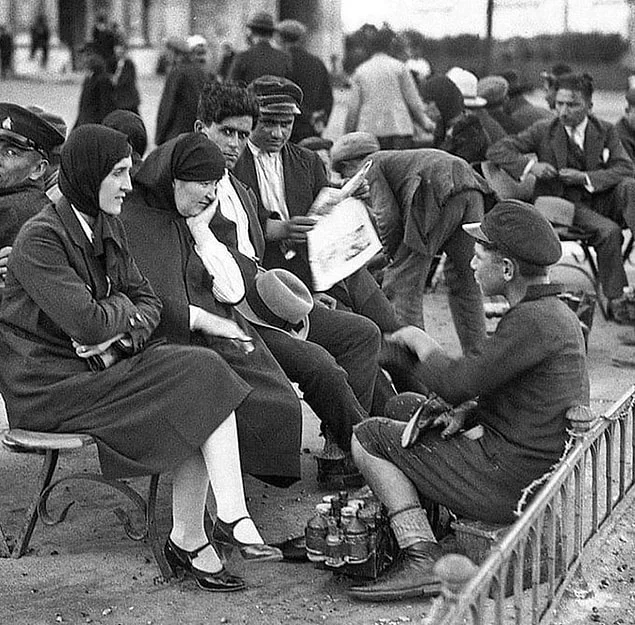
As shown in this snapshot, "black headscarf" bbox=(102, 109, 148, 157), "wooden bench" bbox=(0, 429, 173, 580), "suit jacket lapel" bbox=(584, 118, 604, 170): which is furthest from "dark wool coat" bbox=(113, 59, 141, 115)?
"wooden bench" bbox=(0, 429, 173, 580)

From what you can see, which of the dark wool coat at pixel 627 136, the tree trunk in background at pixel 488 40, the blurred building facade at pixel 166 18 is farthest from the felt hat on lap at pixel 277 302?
the tree trunk in background at pixel 488 40

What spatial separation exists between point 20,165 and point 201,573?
1771mm

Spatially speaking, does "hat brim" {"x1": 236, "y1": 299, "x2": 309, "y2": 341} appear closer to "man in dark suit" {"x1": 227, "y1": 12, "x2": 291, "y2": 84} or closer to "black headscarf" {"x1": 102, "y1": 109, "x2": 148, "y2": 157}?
"black headscarf" {"x1": 102, "y1": 109, "x2": 148, "y2": 157}

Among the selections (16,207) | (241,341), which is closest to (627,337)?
(241,341)

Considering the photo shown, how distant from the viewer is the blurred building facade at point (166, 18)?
45.4ft

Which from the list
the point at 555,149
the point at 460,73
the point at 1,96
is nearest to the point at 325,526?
the point at 555,149

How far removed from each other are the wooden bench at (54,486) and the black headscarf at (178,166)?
0.97 m

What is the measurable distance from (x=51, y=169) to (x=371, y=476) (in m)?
3.09

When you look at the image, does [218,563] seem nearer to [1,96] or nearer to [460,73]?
[460,73]

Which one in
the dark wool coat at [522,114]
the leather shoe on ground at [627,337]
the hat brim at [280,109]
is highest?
the hat brim at [280,109]

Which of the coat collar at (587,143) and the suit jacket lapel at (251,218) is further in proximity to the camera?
the coat collar at (587,143)

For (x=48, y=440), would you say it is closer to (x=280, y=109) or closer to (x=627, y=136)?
(x=280, y=109)

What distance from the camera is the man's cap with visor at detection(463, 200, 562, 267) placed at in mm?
4047

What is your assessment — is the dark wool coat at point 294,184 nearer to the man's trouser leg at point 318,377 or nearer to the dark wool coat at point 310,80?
the man's trouser leg at point 318,377
